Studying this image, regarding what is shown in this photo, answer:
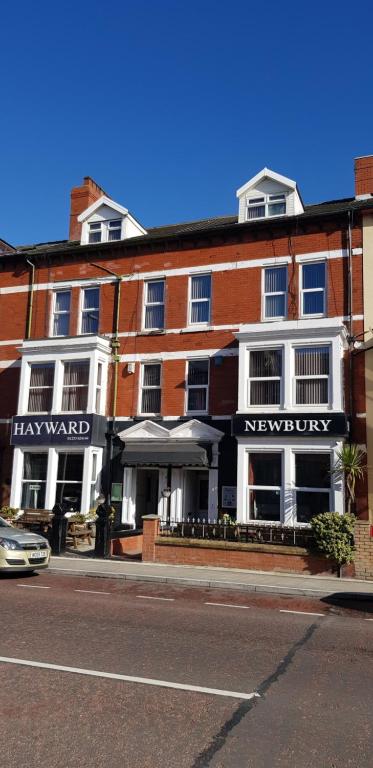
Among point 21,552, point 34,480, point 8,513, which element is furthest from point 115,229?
point 21,552

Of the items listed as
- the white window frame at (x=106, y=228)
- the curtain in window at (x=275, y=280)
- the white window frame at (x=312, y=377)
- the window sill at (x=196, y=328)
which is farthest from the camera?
the white window frame at (x=106, y=228)

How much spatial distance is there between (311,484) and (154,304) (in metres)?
8.90

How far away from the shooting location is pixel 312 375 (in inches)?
717

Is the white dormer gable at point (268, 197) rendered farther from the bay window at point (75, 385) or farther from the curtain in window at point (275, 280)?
the bay window at point (75, 385)

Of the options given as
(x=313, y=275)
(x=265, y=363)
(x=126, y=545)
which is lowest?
(x=126, y=545)

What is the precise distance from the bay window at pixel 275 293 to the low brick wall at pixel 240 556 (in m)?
8.47

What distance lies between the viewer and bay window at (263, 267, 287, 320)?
20.1m

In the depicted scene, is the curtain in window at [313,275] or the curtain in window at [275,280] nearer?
the curtain in window at [313,275]

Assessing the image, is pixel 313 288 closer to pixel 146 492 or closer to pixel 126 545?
pixel 146 492

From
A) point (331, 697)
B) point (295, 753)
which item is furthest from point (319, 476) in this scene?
point (295, 753)

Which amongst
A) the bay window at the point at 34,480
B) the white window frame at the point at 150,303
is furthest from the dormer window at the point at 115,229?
the bay window at the point at 34,480

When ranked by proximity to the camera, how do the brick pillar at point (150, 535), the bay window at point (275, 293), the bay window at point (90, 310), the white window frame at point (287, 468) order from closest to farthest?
the brick pillar at point (150, 535), the white window frame at point (287, 468), the bay window at point (275, 293), the bay window at point (90, 310)

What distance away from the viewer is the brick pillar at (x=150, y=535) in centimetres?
1551

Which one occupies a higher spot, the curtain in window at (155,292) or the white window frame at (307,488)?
the curtain in window at (155,292)
